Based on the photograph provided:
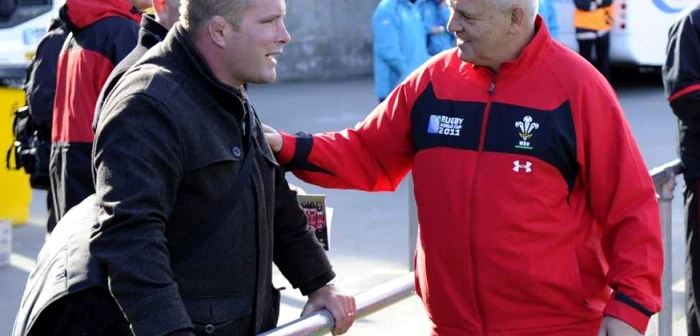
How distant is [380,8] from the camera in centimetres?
1002

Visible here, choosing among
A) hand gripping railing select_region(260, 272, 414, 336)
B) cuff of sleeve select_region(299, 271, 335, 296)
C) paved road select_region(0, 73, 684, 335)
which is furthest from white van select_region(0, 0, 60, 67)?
cuff of sleeve select_region(299, 271, 335, 296)

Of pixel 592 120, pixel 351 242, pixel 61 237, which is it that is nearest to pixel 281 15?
pixel 61 237

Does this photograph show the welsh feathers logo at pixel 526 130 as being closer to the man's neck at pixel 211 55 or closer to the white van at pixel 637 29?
the man's neck at pixel 211 55

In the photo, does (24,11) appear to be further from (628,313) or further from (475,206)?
(628,313)

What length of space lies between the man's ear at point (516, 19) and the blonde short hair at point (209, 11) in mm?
848

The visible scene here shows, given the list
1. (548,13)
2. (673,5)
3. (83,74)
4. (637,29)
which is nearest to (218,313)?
(83,74)

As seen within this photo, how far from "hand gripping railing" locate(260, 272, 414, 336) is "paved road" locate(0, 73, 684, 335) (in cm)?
280

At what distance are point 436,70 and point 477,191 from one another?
15.6 inches

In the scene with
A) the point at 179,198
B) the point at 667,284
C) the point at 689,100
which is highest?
the point at 179,198

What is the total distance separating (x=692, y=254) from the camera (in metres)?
5.18

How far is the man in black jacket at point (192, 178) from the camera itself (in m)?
2.54

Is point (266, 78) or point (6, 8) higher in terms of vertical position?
point (266, 78)

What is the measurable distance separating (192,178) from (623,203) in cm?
117

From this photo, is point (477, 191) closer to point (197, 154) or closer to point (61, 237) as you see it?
point (197, 154)
